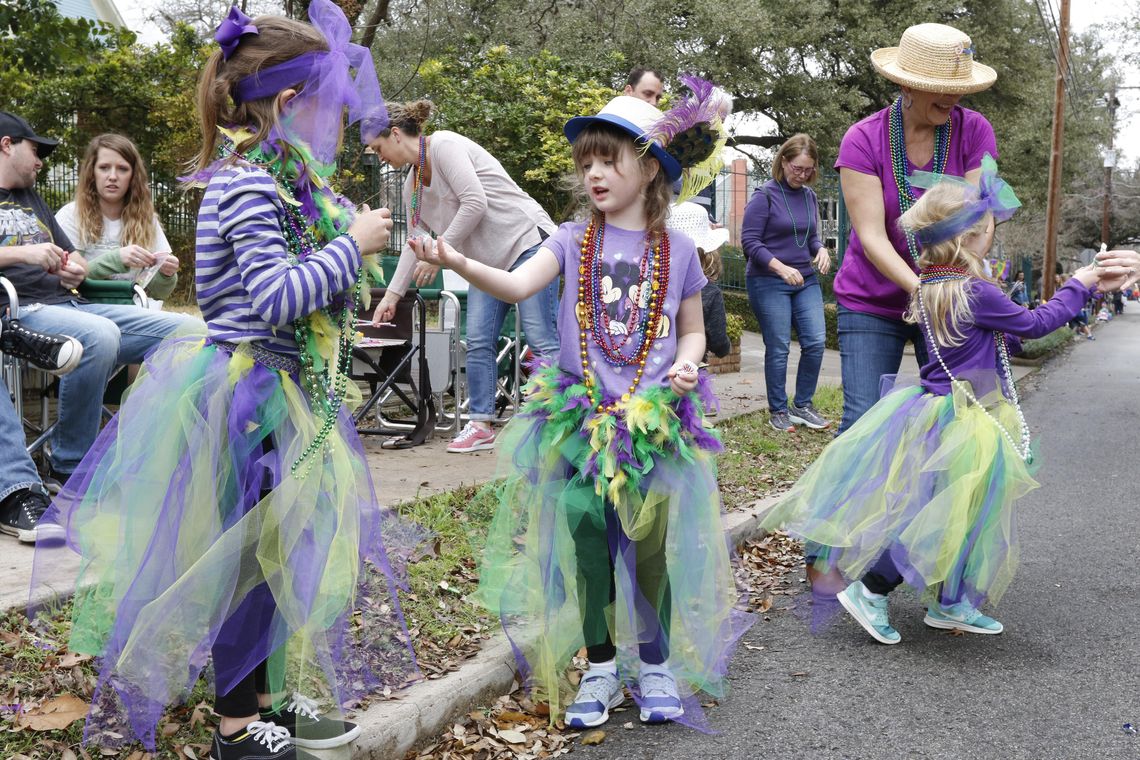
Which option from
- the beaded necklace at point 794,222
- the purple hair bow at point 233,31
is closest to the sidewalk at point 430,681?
the purple hair bow at point 233,31

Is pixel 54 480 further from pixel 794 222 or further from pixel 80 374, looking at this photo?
pixel 794 222

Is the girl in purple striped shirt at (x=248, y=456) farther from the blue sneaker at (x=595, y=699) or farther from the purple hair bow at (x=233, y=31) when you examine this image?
the blue sneaker at (x=595, y=699)

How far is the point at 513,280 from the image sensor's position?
3354 millimetres

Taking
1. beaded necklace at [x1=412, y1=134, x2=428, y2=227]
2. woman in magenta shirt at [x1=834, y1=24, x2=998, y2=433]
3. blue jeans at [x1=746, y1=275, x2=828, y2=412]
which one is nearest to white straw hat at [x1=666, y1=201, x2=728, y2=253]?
blue jeans at [x1=746, y1=275, x2=828, y2=412]

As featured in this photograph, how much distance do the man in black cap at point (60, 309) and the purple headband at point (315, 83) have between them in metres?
2.33

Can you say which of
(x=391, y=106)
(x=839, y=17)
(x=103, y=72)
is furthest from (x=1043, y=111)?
(x=391, y=106)

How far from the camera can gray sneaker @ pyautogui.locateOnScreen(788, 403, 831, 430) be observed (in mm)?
8383

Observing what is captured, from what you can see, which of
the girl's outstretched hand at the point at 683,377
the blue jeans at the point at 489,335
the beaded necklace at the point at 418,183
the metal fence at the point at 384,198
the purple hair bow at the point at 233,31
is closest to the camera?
the purple hair bow at the point at 233,31

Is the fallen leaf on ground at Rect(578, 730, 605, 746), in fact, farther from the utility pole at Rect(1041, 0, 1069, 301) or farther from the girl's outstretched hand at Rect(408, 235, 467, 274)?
the utility pole at Rect(1041, 0, 1069, 301)

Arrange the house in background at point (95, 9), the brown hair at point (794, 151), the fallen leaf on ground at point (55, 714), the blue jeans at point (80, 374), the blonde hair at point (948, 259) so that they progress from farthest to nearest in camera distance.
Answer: the house in background at point (95, 9) → the brown hair at point (794, 151) → the blue jeans at point (80, 374) → the blonde hair at point (948, 259) → the fallen leaf on ground at point (55, 714)

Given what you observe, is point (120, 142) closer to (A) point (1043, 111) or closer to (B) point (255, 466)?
(B) point (255, 466)

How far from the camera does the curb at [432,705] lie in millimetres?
3089

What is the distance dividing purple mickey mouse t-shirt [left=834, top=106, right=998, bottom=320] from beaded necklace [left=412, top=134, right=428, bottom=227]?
2.75 metres

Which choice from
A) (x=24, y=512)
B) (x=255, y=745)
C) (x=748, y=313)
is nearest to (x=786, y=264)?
(x=24, y=512)
